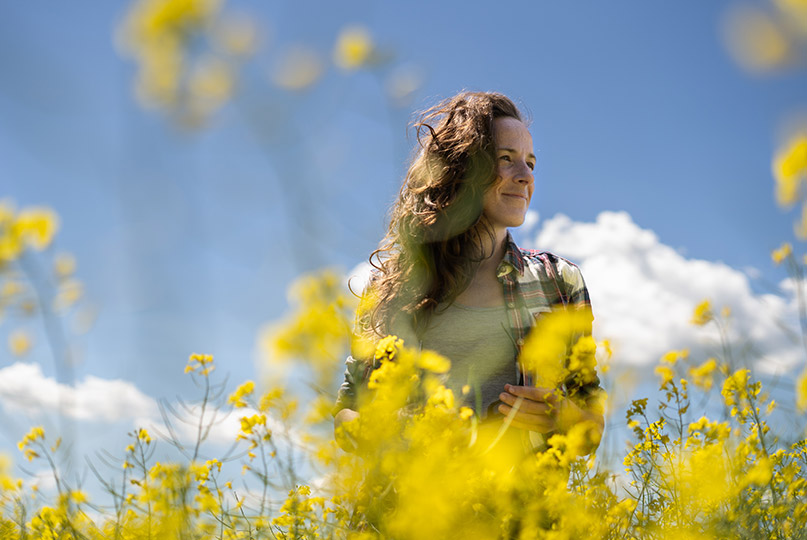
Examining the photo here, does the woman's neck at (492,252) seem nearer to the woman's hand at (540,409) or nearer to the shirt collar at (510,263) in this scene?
the shirt collar at (510,263)

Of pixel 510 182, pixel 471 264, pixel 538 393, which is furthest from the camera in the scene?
pixel 471 264

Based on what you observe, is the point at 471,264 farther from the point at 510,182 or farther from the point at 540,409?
the point at 540,409

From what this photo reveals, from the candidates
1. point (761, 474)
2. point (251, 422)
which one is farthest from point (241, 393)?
point (761, 474)

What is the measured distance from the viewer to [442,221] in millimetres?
1866

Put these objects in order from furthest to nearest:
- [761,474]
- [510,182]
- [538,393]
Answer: [510,182] < [761,474] < [538,393]

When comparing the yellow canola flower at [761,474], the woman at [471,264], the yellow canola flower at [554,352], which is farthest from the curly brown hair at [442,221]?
the yellow canola flower at [761,474]

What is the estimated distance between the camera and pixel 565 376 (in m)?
1.35

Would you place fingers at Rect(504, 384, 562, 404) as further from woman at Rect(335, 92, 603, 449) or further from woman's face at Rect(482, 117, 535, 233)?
woman's face at Rect(482, 117, 535, 233)

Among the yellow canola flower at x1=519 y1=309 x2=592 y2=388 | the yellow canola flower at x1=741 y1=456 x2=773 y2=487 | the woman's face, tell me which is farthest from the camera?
the woman's face

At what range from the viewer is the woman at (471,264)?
1643 millimetres

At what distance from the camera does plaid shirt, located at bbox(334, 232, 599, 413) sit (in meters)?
1.64

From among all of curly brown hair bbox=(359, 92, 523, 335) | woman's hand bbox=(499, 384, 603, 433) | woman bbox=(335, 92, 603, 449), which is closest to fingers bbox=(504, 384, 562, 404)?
woman's hand bbox=(499, 384, 603, 433)

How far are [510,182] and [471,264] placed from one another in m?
0.29

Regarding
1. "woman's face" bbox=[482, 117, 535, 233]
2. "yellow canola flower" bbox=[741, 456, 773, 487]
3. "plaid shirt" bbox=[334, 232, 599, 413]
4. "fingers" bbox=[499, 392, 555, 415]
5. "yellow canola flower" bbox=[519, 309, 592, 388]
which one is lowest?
"yellow canola flower" bbox=[741, 456, 773, 487]
